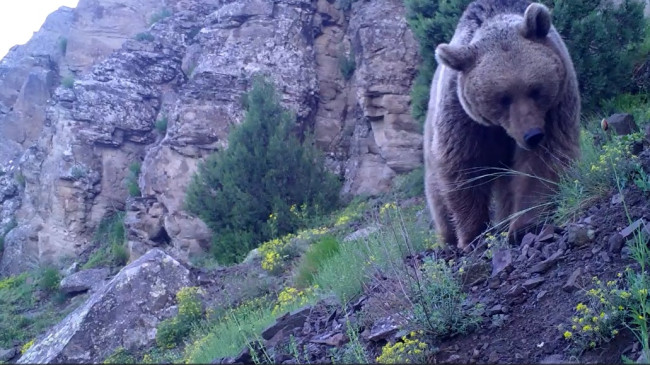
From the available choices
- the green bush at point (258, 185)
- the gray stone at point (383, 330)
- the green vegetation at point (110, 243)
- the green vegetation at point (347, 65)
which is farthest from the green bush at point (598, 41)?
the green vegetation at point (110, 243)

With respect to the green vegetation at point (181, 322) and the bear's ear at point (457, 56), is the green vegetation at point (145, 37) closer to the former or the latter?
the green vegetation at point (181, 322)

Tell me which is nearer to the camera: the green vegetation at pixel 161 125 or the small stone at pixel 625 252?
the small stone at pixel 625 252

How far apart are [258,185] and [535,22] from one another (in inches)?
462

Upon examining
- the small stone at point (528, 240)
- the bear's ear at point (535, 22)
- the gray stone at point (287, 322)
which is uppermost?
the bear's ear at point (535, 22)

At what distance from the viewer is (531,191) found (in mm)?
5152

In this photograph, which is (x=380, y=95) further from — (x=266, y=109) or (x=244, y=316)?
(x=244, y=316)

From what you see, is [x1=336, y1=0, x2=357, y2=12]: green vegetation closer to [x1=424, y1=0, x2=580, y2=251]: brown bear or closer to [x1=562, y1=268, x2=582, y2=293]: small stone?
[x1=424, y1=0, x2=580, y2=251]: brown bear

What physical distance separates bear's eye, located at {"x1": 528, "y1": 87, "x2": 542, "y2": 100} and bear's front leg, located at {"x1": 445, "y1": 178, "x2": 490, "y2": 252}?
39.6 inches

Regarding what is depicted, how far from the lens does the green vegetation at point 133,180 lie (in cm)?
2314

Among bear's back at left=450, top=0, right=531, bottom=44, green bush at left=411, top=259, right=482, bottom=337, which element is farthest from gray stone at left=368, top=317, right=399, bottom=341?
bear's back at left=450, top=0, right=531, bottom=44

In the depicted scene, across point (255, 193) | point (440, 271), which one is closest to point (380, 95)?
point (255, 193)

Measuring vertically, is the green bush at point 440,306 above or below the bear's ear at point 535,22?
below

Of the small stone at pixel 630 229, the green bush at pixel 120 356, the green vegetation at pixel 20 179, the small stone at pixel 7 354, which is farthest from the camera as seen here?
the green vegetation at pixel 20 179

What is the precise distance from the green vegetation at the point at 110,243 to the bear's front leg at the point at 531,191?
17976mm
